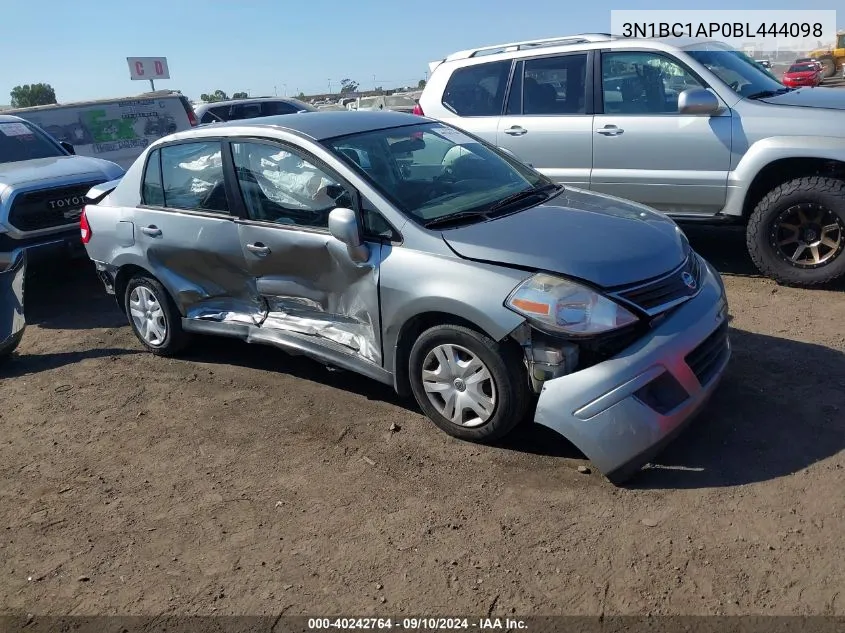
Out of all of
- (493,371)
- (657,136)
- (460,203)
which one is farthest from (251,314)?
(657,136)

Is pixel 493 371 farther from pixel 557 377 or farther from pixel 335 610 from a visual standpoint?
pixel 335 610

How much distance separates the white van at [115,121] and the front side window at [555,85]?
8.21 meters

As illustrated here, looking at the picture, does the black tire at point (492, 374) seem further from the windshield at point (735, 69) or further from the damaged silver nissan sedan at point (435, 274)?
the windshield at point (735, 69)

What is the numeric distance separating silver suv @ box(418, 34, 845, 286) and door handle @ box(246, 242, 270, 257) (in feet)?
10.4

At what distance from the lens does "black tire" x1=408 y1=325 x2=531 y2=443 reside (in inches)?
137

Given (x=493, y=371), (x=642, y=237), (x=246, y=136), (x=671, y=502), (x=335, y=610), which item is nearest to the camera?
(x=335, y=610)

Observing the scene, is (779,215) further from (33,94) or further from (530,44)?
(33,94)

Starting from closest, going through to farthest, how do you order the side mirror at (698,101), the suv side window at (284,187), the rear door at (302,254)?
the rear door at (302,254) → the suv side window at (284,187) → the side mirror at (698,101)

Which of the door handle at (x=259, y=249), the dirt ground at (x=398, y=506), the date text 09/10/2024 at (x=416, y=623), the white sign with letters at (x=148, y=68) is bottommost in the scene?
the date text 09/10/2024 at (x=416, y=623)

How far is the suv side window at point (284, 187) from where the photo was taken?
4203 mm

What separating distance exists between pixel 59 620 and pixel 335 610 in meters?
1.12

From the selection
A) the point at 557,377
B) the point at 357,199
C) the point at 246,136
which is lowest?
the point at 557,377

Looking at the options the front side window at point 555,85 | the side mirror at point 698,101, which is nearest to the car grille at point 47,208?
the front side window at point 555,85

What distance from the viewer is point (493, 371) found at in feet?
11.6
